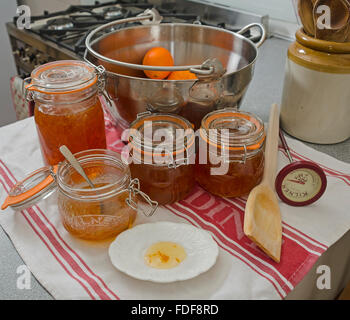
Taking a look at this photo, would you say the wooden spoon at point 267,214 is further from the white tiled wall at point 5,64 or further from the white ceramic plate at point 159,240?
the white tiled wall at point 5,64

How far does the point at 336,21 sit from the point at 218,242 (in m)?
0.43

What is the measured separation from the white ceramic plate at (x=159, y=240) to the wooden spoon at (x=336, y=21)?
1.36 ft

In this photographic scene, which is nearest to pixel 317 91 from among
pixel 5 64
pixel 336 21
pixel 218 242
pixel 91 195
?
pixel 336 21

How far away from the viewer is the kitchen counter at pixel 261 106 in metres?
0.47

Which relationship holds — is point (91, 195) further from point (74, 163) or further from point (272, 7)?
point (272, 7)

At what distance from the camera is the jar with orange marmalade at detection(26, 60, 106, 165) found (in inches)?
22.5

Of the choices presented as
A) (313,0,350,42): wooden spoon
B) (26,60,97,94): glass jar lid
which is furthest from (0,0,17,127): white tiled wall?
(313,0,350,42): wooden spoon

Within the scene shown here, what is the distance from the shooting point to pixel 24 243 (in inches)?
21.0

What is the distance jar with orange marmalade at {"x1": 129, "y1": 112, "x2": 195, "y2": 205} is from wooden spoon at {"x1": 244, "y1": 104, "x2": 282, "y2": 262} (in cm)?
11

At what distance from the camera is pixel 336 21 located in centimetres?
64

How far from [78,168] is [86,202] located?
0.18 ft

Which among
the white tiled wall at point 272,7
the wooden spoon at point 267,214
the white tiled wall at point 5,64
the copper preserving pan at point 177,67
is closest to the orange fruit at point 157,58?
the copper preserving pan at point 177,67

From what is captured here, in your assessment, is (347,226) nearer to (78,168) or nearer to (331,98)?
(331,98)
